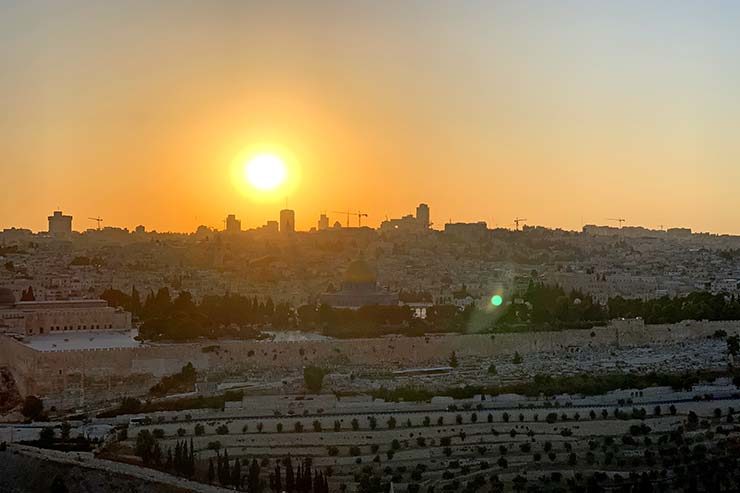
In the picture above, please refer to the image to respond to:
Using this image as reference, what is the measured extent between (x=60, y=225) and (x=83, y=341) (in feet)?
153

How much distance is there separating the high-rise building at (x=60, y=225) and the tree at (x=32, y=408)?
46130mm

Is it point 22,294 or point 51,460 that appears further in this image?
point 22,294

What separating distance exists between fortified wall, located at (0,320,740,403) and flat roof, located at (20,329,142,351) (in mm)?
479

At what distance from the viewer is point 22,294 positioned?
32656mm

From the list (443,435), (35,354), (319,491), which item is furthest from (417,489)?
(35,354)

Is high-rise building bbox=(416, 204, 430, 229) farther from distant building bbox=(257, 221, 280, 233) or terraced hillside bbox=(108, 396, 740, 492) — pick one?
terraced hillside bbox=(108, 396, 740, 492)

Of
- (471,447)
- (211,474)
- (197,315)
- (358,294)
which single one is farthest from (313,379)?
(358,294)

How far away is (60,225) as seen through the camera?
69.3 meters

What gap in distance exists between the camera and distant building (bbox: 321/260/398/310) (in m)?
33.8

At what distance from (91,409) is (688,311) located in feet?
52.3

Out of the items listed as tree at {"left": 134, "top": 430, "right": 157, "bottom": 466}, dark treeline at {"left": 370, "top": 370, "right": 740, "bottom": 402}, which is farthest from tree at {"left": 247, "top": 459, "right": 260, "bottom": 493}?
dark treeline at {"left": 370, "top": 370, "right": 740, "bottom": 402}

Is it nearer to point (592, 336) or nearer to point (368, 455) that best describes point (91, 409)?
point (368, 455)

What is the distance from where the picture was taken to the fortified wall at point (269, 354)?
22109 mm

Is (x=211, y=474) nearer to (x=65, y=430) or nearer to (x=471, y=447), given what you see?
(x=65, y=430)
